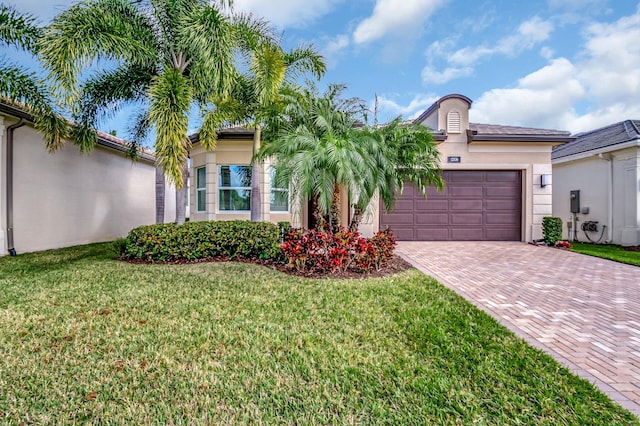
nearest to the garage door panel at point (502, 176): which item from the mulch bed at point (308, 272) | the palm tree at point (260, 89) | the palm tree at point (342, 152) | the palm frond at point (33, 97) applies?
the palm tree at point (342, 152)

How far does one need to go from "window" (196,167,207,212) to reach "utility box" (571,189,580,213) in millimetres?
14896

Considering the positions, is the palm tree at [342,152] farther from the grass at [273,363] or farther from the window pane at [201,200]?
the window pane at [201,200]

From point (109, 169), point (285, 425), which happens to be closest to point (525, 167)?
point (285, 425)

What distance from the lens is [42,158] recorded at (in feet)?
30.1

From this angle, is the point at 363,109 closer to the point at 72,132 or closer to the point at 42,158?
the point at 72,132

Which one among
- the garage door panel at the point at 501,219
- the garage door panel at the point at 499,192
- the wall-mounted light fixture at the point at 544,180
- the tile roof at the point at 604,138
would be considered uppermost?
the tile roof at the point at 604,138

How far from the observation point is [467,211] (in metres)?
11.3

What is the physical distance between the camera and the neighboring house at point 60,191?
26.9ft

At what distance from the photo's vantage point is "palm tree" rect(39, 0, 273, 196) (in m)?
6.75

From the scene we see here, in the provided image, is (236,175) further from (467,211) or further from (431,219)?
(467,211)

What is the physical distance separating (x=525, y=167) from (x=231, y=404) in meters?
12.3

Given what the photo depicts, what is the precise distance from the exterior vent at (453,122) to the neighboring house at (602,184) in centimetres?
563

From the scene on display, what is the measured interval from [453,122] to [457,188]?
7.74ft

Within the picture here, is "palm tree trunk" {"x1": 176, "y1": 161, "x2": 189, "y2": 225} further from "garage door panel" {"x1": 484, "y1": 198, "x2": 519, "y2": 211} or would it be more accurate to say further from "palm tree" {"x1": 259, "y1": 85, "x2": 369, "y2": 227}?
"garage door panel" {"x1": 484, "y1": 198, "x2": 519, "y2": 211}
